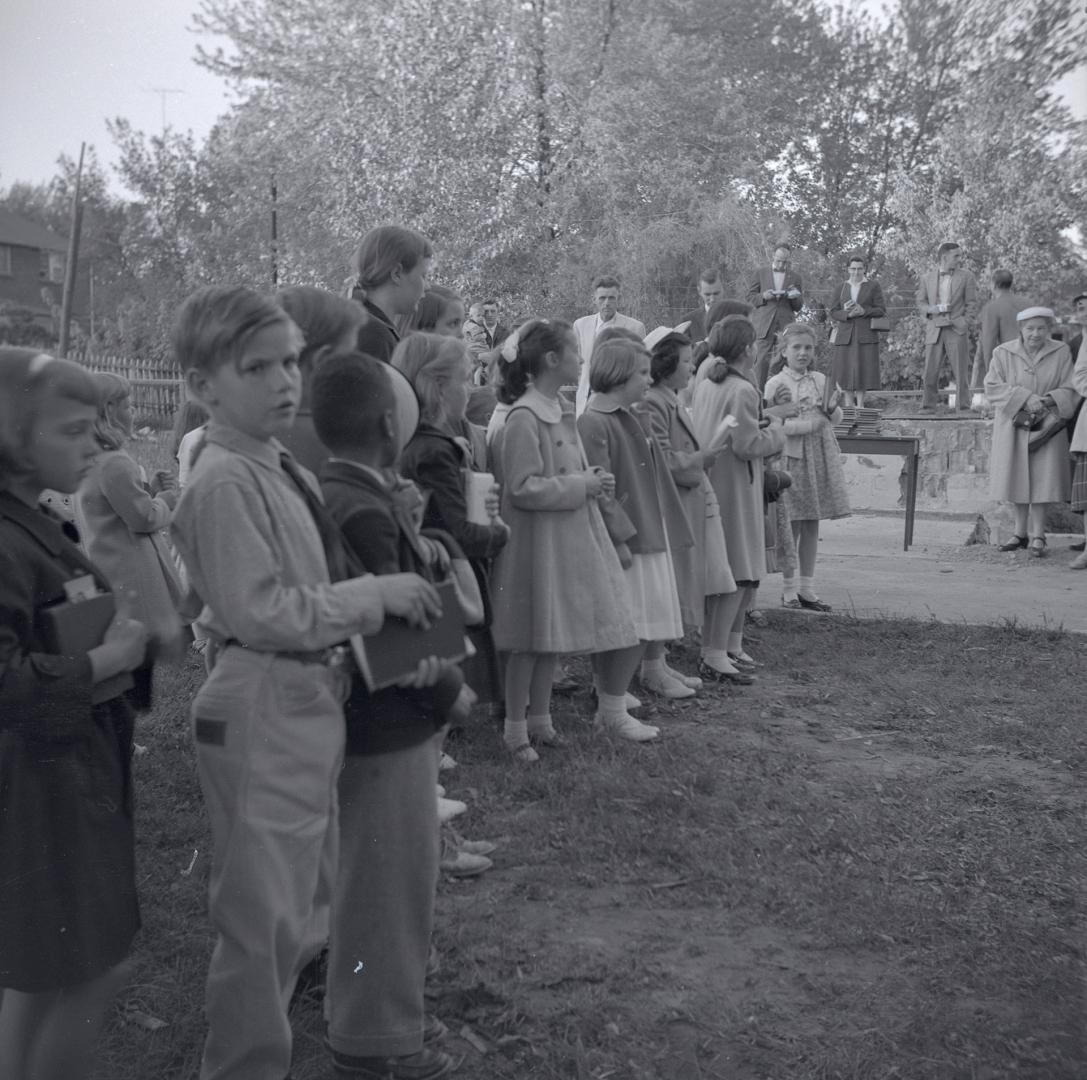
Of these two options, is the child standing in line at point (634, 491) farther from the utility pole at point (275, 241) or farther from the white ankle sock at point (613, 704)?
the utility pole at point (275, 241)

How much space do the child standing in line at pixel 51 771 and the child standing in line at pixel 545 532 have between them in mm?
2756

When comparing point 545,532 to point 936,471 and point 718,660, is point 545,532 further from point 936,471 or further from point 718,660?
point 936,471

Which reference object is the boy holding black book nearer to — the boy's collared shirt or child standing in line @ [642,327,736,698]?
the boy's collared shirt

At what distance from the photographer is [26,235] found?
5984 centimetres

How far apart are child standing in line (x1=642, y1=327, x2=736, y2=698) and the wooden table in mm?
5445

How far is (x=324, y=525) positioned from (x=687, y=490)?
4.11 meters

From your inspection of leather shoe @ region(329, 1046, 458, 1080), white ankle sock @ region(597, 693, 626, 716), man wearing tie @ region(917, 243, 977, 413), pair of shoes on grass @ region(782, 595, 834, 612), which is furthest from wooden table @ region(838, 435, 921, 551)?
leather shoe @ region(329, 1046, 458, 1080)

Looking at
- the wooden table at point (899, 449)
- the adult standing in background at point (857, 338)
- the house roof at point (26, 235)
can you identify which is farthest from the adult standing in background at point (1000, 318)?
the house roof at point (26, 235)

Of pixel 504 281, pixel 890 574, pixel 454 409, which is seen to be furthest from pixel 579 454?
pixel 504 281

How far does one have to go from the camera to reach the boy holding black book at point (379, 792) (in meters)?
Result: 2.57

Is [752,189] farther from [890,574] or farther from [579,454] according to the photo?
[579,454]

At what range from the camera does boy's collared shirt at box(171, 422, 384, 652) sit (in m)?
2.25

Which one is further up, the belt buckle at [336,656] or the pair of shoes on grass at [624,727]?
the belt buckle at [336,656]

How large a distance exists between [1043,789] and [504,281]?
66.9 ft
